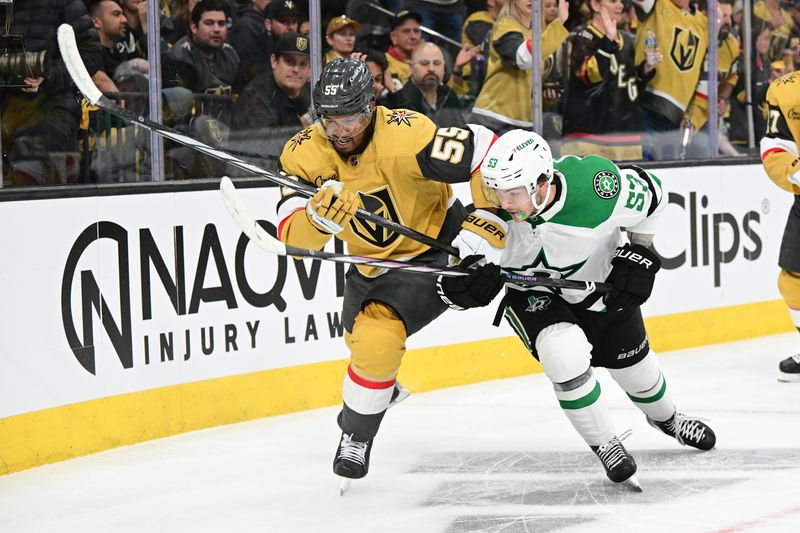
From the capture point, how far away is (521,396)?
5.05m

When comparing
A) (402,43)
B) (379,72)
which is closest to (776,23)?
(402,43)

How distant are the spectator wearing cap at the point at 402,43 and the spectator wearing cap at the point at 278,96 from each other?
39 cm

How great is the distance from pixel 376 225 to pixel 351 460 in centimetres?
67

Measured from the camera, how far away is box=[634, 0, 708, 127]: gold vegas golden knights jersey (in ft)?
Answer: 20.3

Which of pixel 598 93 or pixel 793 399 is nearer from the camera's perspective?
pixel 793 399

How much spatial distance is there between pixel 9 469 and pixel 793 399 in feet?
9.01

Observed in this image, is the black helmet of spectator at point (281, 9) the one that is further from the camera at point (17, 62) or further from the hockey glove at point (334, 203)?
the hockey glove at point (334, 203)

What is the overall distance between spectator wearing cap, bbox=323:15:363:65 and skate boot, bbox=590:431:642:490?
224cm

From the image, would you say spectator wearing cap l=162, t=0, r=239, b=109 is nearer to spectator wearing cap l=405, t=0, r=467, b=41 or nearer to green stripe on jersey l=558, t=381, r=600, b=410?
spectator wearing cap l=405, t=0, r=467, b=41

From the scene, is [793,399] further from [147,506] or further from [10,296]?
[10,296]

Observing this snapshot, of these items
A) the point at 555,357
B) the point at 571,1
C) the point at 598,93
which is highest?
the point at 571,1

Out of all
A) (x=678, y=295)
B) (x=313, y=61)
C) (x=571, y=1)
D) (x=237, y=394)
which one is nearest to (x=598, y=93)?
(x=571, y=1)

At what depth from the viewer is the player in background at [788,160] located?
16.4ft

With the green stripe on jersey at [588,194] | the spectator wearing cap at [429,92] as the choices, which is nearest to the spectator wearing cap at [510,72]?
the spectator wearing cap at [429,92]
